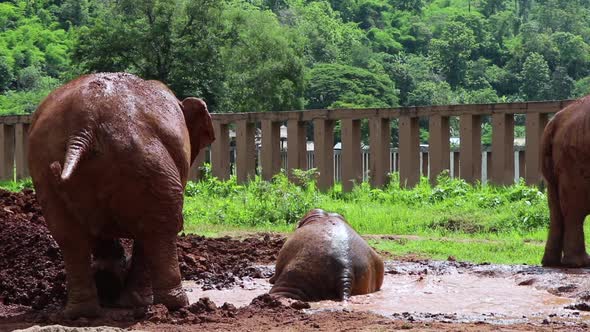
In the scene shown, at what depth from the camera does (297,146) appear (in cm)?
2186

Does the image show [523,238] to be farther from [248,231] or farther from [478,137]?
[478,137]

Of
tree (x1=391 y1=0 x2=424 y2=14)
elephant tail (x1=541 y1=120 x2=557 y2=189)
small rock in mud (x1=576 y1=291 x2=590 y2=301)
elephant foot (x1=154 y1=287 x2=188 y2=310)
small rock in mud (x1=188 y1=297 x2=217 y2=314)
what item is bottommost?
small rock in mud (x1=576 y1=291 x2=590 y2=301)

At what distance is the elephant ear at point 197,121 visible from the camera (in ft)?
28.3

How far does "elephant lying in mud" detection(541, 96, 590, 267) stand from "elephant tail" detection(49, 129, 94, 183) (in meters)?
5.46

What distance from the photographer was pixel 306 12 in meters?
119

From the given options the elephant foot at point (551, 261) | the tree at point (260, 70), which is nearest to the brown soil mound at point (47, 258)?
the elephant foot at point (551, 261)

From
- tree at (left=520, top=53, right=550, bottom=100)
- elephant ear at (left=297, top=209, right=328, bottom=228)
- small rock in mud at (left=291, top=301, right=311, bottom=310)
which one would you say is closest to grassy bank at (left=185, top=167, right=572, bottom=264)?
elephant ear at (left=297, top=209, right=328, bottom=228)

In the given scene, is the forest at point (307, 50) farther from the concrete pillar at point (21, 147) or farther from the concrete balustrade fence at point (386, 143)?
the concrete balustrade fence at point (386, 143)

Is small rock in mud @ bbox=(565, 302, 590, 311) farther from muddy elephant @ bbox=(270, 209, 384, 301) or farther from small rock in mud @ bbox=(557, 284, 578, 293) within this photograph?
muddy elephant @ bbox=(270, 209, 384, 301)

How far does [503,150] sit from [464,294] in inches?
402

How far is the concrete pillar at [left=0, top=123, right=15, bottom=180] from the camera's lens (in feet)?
90.0

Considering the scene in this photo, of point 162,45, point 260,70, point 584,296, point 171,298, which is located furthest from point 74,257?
point 260,70

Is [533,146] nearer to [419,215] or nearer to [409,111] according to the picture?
[409,111]

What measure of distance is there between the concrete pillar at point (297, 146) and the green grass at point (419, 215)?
2766 mm
